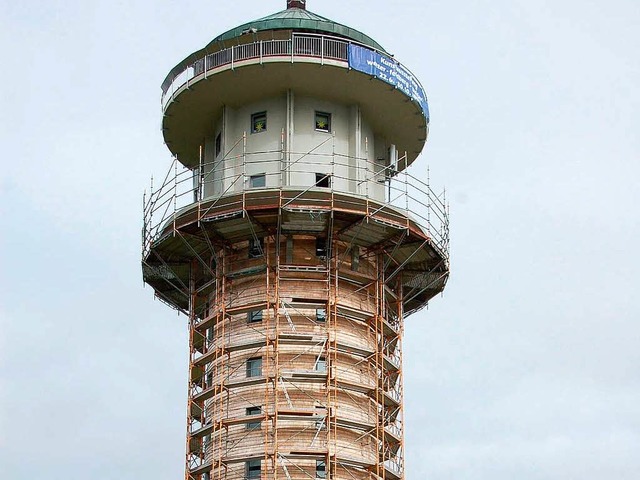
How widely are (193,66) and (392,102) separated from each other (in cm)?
935

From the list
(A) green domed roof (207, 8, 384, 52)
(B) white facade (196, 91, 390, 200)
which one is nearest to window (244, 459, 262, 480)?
(B) white facade (196, 91, 390, 200)

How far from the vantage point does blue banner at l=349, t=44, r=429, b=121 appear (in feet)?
214

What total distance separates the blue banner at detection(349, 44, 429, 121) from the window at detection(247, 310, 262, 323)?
11.8 metres

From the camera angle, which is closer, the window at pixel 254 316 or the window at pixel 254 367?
the window at pixel 254 367

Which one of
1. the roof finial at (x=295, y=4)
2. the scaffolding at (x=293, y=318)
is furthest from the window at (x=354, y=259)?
the roof finial at (x=295, y=4)

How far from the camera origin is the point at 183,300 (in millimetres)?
71125

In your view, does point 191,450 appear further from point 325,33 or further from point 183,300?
point 325,33

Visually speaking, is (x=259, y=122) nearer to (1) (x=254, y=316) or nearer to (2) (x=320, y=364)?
(1) (x=254, y=316)

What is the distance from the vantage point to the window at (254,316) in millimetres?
63750

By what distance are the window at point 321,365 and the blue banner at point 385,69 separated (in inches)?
515

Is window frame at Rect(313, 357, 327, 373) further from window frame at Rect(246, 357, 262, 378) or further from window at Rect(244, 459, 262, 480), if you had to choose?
window at Rect(244, 459, 262, 480)

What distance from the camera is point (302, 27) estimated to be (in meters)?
66.6

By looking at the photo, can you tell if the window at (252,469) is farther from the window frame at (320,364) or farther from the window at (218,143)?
the window at (218,143)

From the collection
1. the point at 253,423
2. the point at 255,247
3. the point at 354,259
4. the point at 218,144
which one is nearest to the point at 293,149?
the point at 218,144
